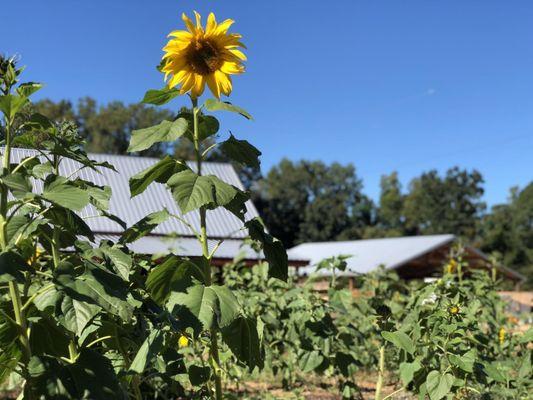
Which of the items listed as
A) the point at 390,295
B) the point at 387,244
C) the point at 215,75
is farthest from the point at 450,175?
the point at 215,75

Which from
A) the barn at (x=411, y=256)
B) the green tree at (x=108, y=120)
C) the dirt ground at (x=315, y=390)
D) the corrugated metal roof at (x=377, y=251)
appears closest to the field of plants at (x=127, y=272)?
the dirt ground at (x=315, y=390)

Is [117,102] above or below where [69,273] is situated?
above

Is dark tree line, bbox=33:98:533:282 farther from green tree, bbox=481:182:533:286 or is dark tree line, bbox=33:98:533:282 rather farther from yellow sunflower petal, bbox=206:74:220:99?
yellow sunflower petal, bbox=206:74:220:99

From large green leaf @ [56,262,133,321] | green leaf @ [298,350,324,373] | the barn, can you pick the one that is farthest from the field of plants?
the barn

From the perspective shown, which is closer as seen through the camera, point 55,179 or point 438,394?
point 55,179

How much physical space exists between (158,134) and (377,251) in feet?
93.8

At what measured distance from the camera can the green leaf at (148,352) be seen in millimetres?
1801

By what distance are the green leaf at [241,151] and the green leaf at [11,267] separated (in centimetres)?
81

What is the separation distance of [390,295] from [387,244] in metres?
26.4

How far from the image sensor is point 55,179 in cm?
182

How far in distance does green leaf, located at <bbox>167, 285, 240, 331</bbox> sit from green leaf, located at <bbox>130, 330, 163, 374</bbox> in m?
0.10

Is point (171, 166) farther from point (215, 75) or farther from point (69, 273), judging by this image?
point (69, 273)

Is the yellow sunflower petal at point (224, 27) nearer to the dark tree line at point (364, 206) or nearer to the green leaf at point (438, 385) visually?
the green leaf at point (438, 385)

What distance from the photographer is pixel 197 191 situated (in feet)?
6.02
